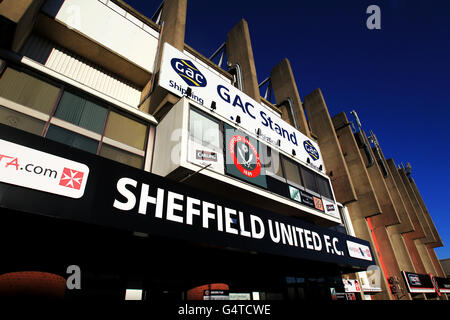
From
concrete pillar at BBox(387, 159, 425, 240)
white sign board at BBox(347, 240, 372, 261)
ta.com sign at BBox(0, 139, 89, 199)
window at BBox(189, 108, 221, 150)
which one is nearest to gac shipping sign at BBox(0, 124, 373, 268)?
ta.com sign at BBox(0, 139, 89, 199)

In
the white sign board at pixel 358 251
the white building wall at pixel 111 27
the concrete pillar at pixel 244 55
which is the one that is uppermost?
the concrete pillar at pixel 244 55

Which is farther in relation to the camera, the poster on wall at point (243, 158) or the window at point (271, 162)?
the window at point (271, 162)

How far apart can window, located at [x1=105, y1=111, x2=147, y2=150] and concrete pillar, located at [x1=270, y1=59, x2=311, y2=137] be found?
1437 cm

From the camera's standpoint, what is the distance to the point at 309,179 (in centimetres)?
1350

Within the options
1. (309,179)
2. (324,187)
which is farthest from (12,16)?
(324,187)

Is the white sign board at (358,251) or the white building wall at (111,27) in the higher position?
the white building wall at (111,27)

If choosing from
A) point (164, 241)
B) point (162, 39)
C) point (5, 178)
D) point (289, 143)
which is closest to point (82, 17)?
point (162, 39)

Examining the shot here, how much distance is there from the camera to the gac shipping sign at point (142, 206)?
13.2ft

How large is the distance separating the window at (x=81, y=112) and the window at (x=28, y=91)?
0.29 metres

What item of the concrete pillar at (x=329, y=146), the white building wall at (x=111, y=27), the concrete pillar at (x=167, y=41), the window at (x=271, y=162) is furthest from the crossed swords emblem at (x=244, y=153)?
the concrete pillar at (x=329, y=146)

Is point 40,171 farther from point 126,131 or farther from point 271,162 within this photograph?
point 271,162

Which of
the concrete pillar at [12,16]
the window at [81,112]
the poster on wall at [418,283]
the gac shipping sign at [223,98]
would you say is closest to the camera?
the concrete pillar at [12,16]

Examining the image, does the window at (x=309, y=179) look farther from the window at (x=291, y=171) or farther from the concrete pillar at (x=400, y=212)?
the concrete pillar at (x=400, y=212)

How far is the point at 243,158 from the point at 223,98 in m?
4.10
